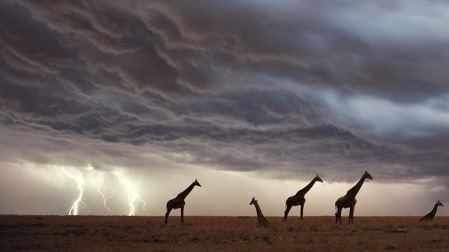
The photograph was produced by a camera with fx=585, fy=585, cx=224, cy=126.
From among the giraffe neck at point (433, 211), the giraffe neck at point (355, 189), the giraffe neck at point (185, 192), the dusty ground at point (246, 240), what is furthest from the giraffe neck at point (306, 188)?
the giraffe neck at point (433, 211)

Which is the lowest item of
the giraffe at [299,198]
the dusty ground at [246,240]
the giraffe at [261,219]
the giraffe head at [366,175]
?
the dusty ground at [246,240]

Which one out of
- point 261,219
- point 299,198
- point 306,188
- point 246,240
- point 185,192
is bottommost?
point 246,240

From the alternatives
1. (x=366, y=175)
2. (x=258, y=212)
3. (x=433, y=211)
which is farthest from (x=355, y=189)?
(x=433, y=211)

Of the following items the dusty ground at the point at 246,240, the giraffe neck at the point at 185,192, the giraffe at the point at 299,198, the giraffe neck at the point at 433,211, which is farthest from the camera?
the giraffe neck at the point at 433,211

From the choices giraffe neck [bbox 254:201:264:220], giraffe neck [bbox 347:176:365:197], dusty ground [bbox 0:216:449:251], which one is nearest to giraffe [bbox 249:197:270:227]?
giraffe neck [bbox 254:201:264:220]

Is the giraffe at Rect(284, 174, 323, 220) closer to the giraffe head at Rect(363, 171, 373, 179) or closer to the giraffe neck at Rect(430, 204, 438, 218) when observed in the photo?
the giraffe head at Rect(363, 171, 373, 179)

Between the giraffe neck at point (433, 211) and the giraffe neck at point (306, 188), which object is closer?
the giraffe neck at point (306, 188)

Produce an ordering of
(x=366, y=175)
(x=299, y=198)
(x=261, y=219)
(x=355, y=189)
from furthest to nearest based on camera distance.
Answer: (x=299, y=198) < (x=366, y=175) < (x=355, y=189) < (x=261, y=219)

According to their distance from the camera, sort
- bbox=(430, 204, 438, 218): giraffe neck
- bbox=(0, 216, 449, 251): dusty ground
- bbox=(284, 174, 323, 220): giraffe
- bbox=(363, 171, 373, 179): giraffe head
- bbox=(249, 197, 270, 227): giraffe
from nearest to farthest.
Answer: bbox=(0, 216, 449, 251): dusty ground
bbox=(249, 197, 270, 227): giraffe
bbox=(363, 171, 373, 179): giraffe head
bbox=(284, 174, 323, 220): giraffe
bbox=(430, 204, 438, 218): giraffe neck

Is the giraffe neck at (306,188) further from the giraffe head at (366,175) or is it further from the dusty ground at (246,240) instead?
the dusty ground at (246,240)

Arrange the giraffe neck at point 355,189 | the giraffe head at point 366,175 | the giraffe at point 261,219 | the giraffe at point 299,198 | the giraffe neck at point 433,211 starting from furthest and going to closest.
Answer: the giraffe neck at point 433,211
the giraffe at point 299,198
the giraffe head at point 366,175
the giraffe neck at point 355,189
the giraffe at point 261,219

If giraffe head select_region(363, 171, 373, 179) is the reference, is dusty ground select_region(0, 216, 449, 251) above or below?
below

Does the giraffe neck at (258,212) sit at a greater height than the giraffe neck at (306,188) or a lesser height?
lesser

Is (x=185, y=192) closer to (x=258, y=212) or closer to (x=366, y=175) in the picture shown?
(x=258, y=212)
